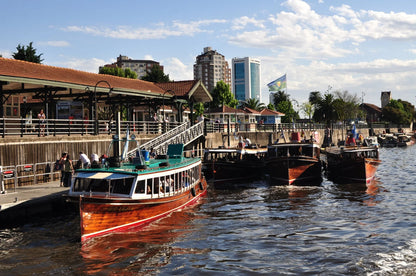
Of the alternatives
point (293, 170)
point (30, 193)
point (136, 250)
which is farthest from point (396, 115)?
point (136, 250)

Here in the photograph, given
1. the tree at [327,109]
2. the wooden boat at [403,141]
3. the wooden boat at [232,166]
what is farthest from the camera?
the tree at [327,109]

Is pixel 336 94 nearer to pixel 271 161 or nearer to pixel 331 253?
pixel 271 161

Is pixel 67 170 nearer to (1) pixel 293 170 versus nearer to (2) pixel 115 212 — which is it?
(2) pixel 115 212

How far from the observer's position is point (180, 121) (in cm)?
4425

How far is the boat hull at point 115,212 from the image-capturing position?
55.5 feet

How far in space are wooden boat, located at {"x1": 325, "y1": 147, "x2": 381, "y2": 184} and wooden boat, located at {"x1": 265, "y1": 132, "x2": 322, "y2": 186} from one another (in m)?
1.79

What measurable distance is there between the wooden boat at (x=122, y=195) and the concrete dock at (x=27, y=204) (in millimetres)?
1471

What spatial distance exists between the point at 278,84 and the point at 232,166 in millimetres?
52639

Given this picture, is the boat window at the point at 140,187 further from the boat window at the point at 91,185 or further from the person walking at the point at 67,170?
the person walking at the point at 67,170

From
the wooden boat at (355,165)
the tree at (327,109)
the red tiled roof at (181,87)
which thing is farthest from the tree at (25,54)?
the tree at (327,109)

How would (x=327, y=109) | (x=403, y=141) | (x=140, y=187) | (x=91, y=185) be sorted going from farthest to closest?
(x=327, y=109)
(x=403, y=141)
(x=140, y=187)
(x=91, y=185)

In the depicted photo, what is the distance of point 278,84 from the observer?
8569 centimetres

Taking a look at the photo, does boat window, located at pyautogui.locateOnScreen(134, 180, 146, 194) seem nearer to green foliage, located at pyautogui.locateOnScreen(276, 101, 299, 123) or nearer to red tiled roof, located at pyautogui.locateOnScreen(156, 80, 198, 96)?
red tiled roof, located at pyautogui.locateOnScreen(156, 80, 198, 96)

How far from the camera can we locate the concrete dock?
1919 centimetres
